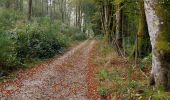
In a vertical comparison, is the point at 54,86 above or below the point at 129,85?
below

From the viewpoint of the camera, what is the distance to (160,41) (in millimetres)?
8609

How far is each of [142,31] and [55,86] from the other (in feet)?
16.1

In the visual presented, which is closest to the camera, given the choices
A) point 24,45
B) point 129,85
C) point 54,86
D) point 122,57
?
point 129,85

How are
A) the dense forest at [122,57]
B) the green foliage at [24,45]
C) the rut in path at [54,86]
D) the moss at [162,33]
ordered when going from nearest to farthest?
the moss at [162,33]
the dense forest at [122,57]
the rut in path at [54,86]
the green foliage at [24,45]

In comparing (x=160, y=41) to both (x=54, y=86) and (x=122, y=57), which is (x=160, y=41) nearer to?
(x=54, y=86)

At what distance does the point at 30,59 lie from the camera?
19719 mm

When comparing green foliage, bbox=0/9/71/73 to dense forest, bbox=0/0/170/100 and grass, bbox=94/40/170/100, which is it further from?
grass, bbox=94/40/170/100

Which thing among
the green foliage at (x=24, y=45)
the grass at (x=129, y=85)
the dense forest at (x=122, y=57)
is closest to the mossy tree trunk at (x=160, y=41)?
the dense forest at (x=122, y=57)

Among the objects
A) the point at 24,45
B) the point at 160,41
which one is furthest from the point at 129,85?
the point at 24,45

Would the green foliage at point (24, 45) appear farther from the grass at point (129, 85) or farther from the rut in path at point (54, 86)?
the grass at point (129, 85)

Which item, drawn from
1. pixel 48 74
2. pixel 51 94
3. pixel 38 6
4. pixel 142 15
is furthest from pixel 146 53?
pixel 38 6

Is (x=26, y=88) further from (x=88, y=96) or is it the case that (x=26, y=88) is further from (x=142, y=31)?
(x=142, y=31)

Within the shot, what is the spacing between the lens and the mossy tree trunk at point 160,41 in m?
8.59

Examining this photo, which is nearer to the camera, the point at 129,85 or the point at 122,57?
the point at 129,85
